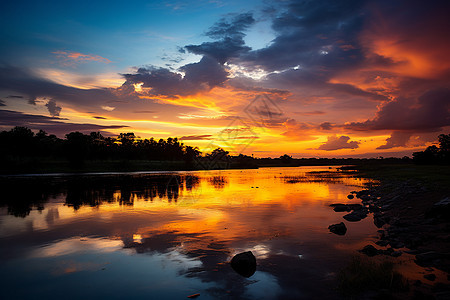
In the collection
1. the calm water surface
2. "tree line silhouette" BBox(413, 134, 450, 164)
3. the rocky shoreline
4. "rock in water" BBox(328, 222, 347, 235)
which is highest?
"tree line silhouette" BBox(413, 134, 450, 164)

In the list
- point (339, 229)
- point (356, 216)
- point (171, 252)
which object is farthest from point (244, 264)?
point (356, 216)

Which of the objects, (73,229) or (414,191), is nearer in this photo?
(73,229)

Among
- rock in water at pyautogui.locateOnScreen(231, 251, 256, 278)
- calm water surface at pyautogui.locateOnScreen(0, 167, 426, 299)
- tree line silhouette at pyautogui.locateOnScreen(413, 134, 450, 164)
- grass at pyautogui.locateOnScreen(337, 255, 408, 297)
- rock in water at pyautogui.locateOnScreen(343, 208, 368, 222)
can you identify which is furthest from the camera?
tree line silhouette at pyautogui.locateOnScreen(413, 134, 450, 164)

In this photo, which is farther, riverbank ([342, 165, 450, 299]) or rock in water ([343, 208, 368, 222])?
rock in water ([343, 208, 368, 222])

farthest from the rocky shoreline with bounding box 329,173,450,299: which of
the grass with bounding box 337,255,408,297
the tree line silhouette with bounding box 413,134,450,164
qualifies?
the tree line silhouette with bounding box 413,134,450,164

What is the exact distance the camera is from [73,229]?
18.0 meters

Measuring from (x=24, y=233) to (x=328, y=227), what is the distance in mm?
20736

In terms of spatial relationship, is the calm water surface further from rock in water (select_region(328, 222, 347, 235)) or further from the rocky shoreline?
the rocky shoreline

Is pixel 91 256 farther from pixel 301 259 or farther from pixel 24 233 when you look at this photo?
pixel 301 259

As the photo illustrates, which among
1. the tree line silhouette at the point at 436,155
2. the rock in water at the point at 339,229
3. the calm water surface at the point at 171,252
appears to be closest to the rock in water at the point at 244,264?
the calm water surface at the point at 171,252

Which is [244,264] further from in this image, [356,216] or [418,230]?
[356,216]

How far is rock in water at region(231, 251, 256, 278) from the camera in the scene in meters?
10.4

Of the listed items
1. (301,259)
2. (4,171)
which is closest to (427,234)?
(301,259)

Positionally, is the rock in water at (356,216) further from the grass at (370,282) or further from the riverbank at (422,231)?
the grass at (370,282)
